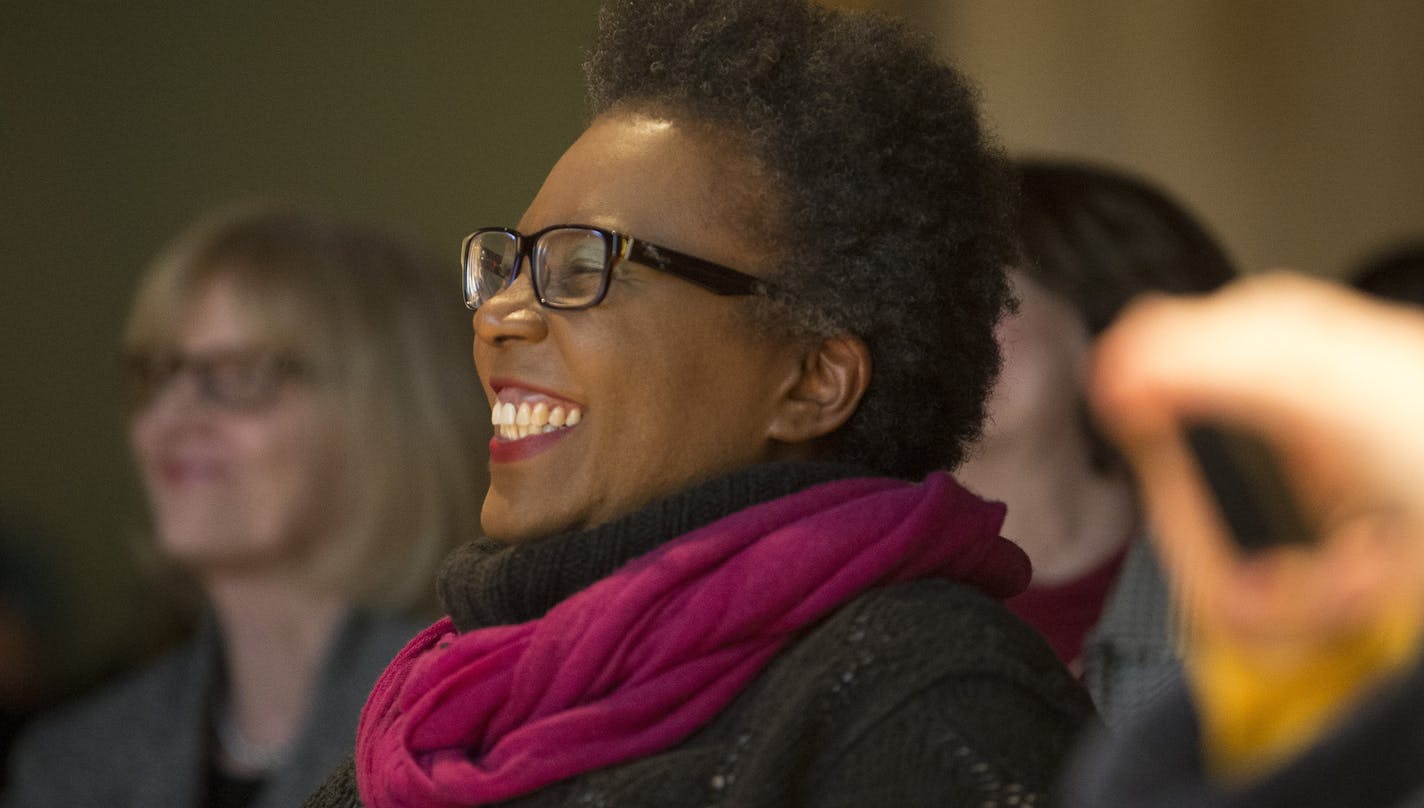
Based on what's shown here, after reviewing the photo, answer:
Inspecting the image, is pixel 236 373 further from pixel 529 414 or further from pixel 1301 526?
pixel 1301 526

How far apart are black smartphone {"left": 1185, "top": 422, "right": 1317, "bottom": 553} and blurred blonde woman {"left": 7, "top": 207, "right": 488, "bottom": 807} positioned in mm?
2506

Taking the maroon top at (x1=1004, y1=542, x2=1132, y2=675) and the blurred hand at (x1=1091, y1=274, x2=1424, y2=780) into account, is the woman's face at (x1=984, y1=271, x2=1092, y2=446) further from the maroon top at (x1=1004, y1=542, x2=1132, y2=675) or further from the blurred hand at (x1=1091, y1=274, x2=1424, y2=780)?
the blurred hand at (x1=1091, y1=274, x2=1424, y2=780)

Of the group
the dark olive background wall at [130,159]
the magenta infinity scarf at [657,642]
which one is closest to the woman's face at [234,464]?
the dark olive background wall at [130,159]

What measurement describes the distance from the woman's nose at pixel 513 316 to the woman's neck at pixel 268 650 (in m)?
1.61

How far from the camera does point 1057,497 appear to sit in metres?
3.11

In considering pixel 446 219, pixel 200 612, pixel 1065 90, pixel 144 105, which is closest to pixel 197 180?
pixel 144 105

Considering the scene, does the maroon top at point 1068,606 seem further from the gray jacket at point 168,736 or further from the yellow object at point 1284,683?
the yellow object at point 1284,683

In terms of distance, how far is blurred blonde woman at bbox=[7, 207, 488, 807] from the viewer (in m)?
3.31

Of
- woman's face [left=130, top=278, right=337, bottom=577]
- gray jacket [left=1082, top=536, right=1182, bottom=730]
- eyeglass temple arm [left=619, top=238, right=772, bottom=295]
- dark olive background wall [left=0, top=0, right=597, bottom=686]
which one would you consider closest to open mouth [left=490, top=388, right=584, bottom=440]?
eyeglass temple arm [left=619, top=238, right=772, bottom=295]

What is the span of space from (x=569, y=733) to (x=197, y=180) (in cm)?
390

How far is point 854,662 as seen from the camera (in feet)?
4.92

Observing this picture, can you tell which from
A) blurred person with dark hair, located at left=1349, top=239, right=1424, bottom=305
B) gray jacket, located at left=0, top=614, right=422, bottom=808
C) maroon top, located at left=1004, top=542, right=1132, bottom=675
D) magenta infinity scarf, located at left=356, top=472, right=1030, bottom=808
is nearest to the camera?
magenta infinity scarf, located at left=356, top=472, right=1030, bottom=808

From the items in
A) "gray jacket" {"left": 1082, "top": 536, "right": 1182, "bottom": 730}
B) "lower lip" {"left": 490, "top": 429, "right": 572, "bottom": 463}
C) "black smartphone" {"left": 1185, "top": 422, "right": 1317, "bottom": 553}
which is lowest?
"gray jacket" {"left": 1082, "top": 536, "right": 1182, "bottom": 730}

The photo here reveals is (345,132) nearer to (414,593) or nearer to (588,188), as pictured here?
(414,593)
